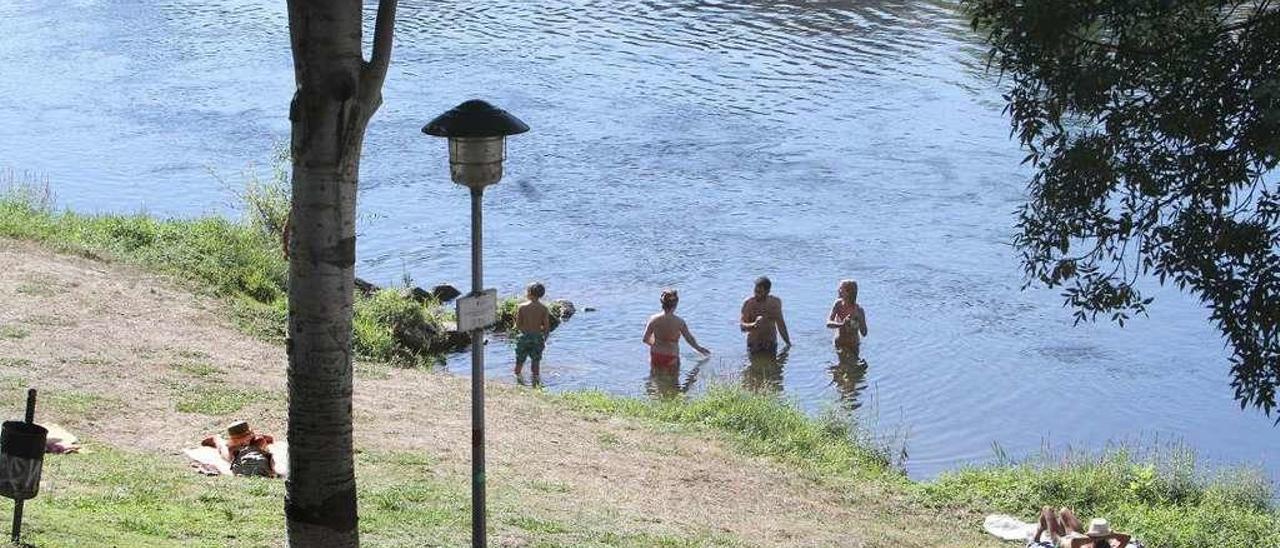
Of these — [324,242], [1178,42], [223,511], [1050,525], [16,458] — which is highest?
[1178,42]

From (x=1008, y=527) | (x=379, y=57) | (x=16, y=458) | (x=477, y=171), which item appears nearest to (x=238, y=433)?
(x=477, y=171)

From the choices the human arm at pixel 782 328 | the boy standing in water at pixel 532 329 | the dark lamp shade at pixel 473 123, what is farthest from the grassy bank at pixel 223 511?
the human arm at pixel 782 328

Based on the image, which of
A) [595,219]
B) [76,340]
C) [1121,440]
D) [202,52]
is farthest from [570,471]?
[202,52]

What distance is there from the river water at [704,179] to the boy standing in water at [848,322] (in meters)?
0.37

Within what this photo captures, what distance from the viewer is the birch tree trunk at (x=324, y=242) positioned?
23.8 ft

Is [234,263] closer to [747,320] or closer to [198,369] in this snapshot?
[198,369]

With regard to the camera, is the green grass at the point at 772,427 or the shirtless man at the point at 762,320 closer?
the green grass at the point at 772,427

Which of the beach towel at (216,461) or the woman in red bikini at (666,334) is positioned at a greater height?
the beach towel at (216,461)

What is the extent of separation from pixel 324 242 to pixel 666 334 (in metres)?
11.3

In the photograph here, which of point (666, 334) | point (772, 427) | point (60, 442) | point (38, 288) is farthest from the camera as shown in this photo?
point (666, 334)

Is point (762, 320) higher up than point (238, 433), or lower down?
lower down

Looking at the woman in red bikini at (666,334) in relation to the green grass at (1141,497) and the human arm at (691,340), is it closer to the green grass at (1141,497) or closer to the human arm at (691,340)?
the human arm at (691,340)

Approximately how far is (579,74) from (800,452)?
20.1m

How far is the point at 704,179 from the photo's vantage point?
27.3 metres
